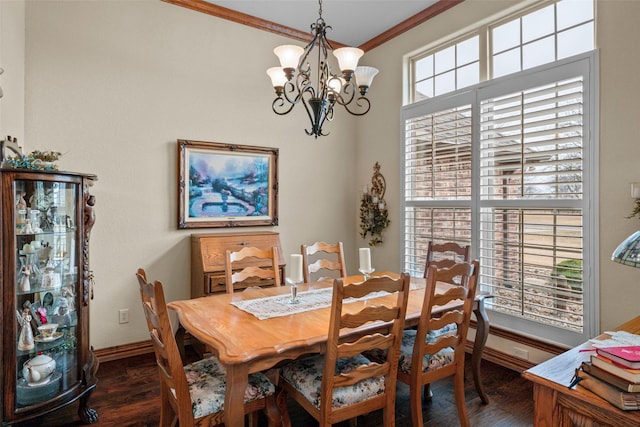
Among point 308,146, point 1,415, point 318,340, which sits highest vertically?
point 308,146

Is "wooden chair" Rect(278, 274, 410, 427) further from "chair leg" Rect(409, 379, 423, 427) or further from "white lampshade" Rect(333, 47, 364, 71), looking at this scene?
"white lampshade" Rect(333, 47, 364, 71)

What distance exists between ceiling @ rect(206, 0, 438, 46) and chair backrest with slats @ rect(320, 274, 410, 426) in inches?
118

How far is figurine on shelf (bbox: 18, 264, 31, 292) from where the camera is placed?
7.06 ft

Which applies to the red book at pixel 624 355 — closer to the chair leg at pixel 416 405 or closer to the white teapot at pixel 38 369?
the chair leg at pixel 416 405

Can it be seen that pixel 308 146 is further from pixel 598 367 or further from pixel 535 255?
pixel 598 367

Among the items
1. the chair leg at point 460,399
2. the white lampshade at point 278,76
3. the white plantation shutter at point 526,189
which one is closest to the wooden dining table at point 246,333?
the chair leg at point 460,399

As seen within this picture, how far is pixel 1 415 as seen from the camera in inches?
79.4

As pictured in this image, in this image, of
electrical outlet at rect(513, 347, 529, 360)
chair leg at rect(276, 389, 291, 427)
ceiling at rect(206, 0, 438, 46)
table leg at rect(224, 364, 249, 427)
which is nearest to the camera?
table leg at rect(224, 364, 249, 427)

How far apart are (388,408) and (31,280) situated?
Answer: 217 centimetres

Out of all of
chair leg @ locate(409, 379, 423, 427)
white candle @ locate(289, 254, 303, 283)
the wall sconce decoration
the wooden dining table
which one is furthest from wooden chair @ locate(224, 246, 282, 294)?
the wall sconce decoration

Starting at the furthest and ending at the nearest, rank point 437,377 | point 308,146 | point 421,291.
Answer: point 308,146, point 421,291, point 437,377

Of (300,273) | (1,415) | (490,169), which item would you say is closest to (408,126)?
(490,169)

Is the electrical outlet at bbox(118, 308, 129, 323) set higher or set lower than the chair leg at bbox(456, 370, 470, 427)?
higher

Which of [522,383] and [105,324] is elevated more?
[105,324]
